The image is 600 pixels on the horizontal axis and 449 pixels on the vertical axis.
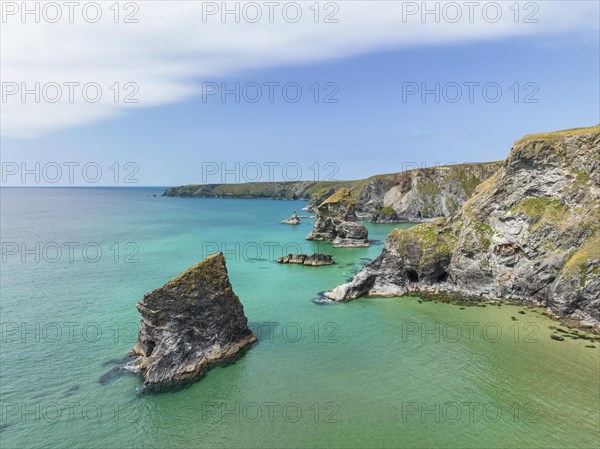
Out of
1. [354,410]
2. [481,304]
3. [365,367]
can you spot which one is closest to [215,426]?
[354,410]

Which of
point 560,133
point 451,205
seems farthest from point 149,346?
point 451,205

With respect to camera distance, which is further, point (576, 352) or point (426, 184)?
point (426, 184)

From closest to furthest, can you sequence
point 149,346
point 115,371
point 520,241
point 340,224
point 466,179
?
1. point 115,371
2. point 149,346
3. point 520,241
4. point 340,224
5. point 466,179

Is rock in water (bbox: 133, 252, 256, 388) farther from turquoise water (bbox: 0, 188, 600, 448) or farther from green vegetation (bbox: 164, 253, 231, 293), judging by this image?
turquoise water (bbox: 0, 188, 600, 448)

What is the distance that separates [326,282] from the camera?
62.0 meters

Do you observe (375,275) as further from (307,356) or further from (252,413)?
(252,413)

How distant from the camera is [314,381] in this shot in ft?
99.1

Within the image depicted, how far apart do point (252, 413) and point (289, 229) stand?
109m

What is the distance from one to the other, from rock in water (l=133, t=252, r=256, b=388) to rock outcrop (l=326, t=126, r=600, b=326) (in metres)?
21.6

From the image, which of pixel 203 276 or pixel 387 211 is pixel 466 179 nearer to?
pixel 387 211

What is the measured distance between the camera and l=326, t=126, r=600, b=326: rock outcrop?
147ft

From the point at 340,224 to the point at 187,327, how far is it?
241 ft

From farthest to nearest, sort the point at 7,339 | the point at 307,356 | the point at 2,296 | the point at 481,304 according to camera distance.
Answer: the point at 2,296 → the point at 481,304 → the point at 7,339 → the point at 307,356

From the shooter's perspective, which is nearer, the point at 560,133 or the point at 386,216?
the point at 560,133
